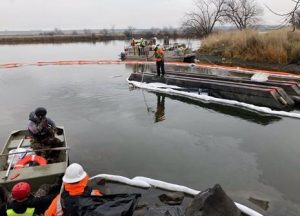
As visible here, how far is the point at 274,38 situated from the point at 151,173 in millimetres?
19317

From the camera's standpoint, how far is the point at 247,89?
1345cm

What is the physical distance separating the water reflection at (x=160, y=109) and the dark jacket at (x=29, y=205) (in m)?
6.90

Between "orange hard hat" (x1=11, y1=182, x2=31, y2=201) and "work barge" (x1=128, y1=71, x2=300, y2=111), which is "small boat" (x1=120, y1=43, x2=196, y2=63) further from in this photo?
"orange hard hat" (x1=11, y1=182, x2=31, y2=201)

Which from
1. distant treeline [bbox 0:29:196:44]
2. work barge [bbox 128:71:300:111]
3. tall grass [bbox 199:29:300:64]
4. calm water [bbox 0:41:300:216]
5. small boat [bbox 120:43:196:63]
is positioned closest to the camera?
calm water [bbox 0:41:300:216]

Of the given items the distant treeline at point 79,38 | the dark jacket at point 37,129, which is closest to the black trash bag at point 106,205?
the dark jacket at point 37,129

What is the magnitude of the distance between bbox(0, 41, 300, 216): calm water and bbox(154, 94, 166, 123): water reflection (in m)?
0.04

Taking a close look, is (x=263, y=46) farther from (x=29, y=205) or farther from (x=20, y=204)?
(x=20, y=204)

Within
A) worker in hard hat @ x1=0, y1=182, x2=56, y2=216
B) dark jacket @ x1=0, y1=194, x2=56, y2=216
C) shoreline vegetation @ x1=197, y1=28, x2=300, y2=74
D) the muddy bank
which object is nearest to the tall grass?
shoreline vegetation @ x1=197, y1=28, x2=300, y2=74

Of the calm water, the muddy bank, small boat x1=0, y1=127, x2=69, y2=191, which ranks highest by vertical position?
small boat x1=0, y1=127, x2=69, y2=191

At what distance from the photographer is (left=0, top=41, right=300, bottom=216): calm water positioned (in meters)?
7.25

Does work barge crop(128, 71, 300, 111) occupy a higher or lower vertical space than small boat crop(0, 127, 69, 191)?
lower

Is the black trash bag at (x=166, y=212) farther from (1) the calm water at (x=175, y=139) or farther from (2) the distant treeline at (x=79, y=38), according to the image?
(2) the distant treeline at (x=79, y=38)

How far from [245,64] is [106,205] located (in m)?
22.6

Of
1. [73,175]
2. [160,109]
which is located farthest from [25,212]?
[160,109]
